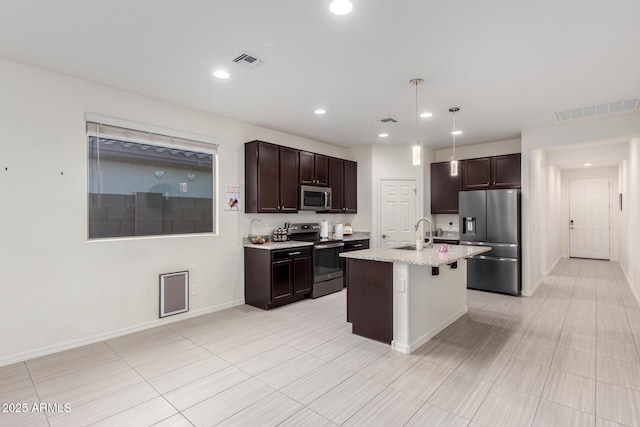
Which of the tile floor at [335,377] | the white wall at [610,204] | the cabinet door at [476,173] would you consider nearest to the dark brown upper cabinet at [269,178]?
the tile floor at [335,377]

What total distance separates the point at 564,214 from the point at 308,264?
26.7ft

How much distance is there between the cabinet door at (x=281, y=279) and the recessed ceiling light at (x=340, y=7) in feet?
9.99

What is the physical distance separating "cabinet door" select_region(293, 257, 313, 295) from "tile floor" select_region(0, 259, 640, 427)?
802 millimetres

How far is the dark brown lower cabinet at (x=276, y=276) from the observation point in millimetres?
4258

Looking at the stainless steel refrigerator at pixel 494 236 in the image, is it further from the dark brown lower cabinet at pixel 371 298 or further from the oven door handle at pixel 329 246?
the dark brown lower cabinet at pixel 371 298

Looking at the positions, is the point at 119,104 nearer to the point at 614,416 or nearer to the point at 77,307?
the point at 77,307

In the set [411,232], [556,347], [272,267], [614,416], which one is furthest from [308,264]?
[614,416]

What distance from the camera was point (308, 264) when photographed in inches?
189

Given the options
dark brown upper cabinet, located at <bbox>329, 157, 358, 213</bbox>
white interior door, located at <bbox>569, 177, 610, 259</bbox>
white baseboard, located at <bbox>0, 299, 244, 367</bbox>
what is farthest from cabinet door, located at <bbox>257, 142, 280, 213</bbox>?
white interior door, located at <bbox>569, 177, 610, 259</bbox>

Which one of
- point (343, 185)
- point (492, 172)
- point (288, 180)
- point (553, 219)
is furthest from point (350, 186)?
point (553, 219)

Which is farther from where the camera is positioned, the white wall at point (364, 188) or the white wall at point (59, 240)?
the white wall at point (364, 188)

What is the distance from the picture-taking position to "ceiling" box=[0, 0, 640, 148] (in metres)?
2.10

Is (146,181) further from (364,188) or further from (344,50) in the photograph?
(364,188)

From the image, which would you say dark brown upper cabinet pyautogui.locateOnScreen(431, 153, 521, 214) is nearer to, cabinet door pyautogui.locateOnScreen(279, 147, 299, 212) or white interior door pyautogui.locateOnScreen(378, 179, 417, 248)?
white interior door pyautogui.locateOnScreen(378, 179, 417, 248)
